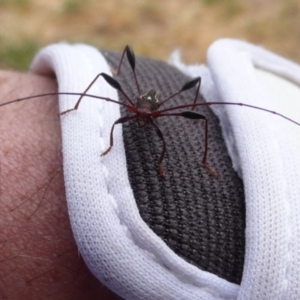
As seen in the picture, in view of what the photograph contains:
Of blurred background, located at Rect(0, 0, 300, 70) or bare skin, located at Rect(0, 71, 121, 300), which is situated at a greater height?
blurred background, located at Rect(0, 0, 300, 70)

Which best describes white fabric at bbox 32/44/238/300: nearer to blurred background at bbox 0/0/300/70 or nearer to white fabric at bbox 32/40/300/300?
white fabric at bbox 32/40/300/300

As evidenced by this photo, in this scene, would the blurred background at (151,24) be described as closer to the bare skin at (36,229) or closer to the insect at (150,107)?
the insect at (150,107)

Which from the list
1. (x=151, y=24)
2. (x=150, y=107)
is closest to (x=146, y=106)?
(x=150, y=107)

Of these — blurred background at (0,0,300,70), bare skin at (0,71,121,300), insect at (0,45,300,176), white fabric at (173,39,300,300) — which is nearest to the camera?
white fabric at (173,39,300,300)

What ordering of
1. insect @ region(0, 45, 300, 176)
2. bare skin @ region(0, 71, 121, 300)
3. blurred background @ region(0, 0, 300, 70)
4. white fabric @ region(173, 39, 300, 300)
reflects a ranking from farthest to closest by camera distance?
blurred background @ region(0, 0, 300, 70) → insect @ region(0, 45, 300, 176) → bare skin @ region(0, 71, 121, 300) → white fabric @ region(173, 39, 300, 300)

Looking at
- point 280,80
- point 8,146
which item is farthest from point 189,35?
point 8,146

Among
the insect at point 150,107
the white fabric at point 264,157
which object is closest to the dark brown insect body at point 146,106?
the insect at point 150,107

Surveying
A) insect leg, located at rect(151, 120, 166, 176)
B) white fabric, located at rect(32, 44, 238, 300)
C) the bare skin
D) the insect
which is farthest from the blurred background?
white fabric, located at rect(32, 44, 238, 300)

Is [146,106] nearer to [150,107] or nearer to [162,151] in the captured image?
[150,107]

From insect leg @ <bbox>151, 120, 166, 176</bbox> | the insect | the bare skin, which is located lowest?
the bare skin
